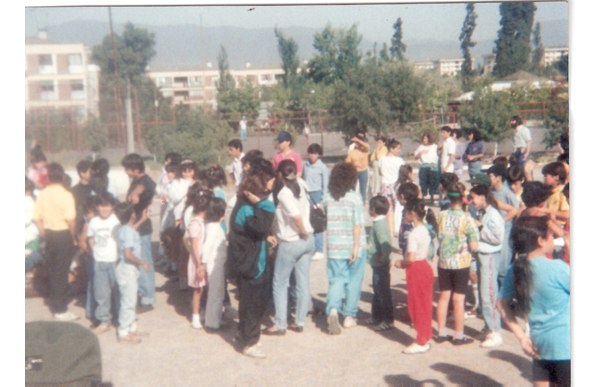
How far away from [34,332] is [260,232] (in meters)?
1.74

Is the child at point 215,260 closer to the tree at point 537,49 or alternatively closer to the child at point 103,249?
the child at point 103,249

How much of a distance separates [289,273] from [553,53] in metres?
2.74

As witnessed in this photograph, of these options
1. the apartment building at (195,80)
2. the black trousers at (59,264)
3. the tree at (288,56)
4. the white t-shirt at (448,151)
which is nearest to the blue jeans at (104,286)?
the black trousers at (59,264)

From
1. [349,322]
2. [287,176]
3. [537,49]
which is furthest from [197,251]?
[537,49]

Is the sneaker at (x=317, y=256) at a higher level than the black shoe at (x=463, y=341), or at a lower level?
higher

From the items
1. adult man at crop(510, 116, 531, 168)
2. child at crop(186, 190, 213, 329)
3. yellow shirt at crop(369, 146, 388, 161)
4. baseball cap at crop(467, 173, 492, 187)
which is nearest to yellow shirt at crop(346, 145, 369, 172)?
yellow shirt at crop(369, 146, 388, 161)

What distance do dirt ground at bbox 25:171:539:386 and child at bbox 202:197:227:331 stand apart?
0.16 metres

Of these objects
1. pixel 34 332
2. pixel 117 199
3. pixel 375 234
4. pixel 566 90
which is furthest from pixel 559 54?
pixel 34 332

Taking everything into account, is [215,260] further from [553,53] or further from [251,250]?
[553,53]

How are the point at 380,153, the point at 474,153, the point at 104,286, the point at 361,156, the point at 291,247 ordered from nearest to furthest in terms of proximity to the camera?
the point at 104,286 < the point at 291,247 < the point at 474,153 < the point at 361,156 < the point at 380,153

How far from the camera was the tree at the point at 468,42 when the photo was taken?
421cm

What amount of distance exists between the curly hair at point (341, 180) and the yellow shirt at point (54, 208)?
201cm

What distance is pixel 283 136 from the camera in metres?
5.25

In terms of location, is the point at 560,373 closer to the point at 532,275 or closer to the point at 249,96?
the point at 532,275
